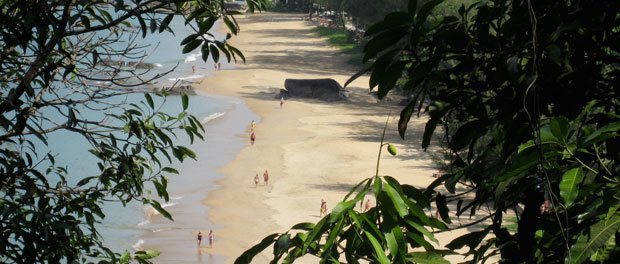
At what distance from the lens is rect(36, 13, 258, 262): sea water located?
2828cm

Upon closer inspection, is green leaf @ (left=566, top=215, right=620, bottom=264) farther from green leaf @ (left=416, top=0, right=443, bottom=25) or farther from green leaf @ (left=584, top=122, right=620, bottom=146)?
green leaf @ (left=416, top=0, right=443, bottom=25)

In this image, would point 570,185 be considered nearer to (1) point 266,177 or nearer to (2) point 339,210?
(2) point 339,210

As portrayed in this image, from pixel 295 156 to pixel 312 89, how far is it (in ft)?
56.1

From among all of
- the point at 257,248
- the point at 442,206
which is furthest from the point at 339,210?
the point at 442,206

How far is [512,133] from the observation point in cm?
304

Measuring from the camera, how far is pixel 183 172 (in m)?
36.3

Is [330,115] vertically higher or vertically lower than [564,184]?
lower

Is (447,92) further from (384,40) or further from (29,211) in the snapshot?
(29,211)

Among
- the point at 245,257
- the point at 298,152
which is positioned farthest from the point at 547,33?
the point at 298,152

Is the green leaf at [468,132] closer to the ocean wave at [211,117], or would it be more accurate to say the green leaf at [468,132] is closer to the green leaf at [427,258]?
the green leaf at [427,258]

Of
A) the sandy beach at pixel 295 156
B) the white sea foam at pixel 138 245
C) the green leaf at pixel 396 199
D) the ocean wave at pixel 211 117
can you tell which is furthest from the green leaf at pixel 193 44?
the ocean wave at pixel 211 117

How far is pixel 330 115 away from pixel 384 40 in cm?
4587

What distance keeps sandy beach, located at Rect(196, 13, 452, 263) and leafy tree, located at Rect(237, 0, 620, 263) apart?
1473 cm

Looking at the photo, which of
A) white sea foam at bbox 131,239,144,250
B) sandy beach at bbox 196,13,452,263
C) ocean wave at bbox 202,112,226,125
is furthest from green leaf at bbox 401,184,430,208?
ocean wave at bbox 202,112,226,125
